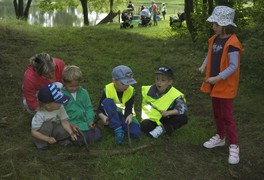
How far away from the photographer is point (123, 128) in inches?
175

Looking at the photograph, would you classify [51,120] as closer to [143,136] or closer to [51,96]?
[51,96]

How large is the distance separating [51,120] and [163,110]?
1404mm

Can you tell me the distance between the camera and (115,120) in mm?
4375

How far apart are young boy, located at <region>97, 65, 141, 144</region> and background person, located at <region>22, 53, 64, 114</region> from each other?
76 centimetres

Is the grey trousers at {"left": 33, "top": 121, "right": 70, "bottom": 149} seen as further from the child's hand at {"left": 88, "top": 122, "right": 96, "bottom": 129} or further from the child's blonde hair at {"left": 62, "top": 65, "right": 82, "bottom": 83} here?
the child's blonde hair at {"left": 62, "top": 65, "right": 82, "bottom": 83}

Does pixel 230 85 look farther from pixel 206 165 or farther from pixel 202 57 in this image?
pixel 202 57

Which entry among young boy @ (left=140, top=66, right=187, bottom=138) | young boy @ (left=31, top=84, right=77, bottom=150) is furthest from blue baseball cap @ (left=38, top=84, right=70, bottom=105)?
young boy @ (left=140, top=66, right=187, bottom=138)

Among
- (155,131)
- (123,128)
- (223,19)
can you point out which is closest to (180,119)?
(155,131)

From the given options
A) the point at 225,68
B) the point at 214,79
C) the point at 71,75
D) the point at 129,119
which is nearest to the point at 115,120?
the point at 129,119

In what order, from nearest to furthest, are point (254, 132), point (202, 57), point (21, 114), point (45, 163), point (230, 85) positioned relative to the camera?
1. point (45, 163)
2. point (230, 85)
3. point (254, 132)
4. point (21, 114)
5. point (202, 57)

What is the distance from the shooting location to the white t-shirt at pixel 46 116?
155 inches

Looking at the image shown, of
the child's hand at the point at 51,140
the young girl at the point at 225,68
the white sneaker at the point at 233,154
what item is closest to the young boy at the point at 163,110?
the young girl at the point at 225,68

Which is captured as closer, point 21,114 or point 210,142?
point 210,142

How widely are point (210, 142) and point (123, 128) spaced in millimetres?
1074
